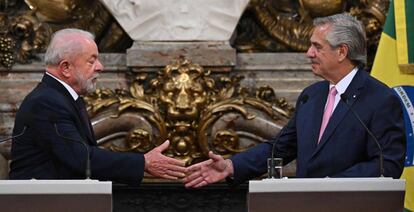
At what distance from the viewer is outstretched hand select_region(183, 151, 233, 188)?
210 inches

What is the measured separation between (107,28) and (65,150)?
2818mm

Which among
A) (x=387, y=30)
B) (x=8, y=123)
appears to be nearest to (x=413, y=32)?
(x=387, y=30)

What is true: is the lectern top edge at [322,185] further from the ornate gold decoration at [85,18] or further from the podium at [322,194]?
the ornate gold decoration at [85,18]

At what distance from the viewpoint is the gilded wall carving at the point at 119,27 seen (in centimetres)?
756

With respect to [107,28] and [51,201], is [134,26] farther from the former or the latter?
[51,201]

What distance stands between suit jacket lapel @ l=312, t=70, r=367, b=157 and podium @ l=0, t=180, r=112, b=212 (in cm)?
111

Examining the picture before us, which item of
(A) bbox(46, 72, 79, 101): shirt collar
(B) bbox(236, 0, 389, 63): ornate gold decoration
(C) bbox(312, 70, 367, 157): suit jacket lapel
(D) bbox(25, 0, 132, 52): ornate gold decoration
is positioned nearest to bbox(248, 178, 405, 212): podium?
(C) bbox(312, 70, 367, 157): suit jacket lapel

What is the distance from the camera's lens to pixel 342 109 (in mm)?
5094

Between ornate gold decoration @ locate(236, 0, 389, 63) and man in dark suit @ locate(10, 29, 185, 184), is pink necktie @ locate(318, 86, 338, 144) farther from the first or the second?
ornate gold decoration @ locate(236, 0, 389, 63)

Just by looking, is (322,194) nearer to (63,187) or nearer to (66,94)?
(63,187)

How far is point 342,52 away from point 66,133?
117 centimetres

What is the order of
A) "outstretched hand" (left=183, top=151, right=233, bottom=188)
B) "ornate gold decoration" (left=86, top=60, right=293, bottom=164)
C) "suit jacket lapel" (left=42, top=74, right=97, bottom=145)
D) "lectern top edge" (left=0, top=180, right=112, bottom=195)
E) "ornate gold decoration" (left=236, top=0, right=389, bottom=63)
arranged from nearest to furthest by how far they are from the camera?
"lectern top edge" (left=0, top=180, right=112, bottom=195)
"suit jacket lapel" (left=42, top=74, right=97, bottom=145)
"outstretched hand" (left=183, top=151, right=233, bottom=188)
"ornate gold decoration" (left=86, top=60, right=293, bottom=164)
"ornate gold decoration" (left=236, top=0, right=389, bottom=63)

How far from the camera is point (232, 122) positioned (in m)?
7.33

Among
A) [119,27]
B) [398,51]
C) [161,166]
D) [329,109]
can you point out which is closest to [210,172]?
[161,166]
